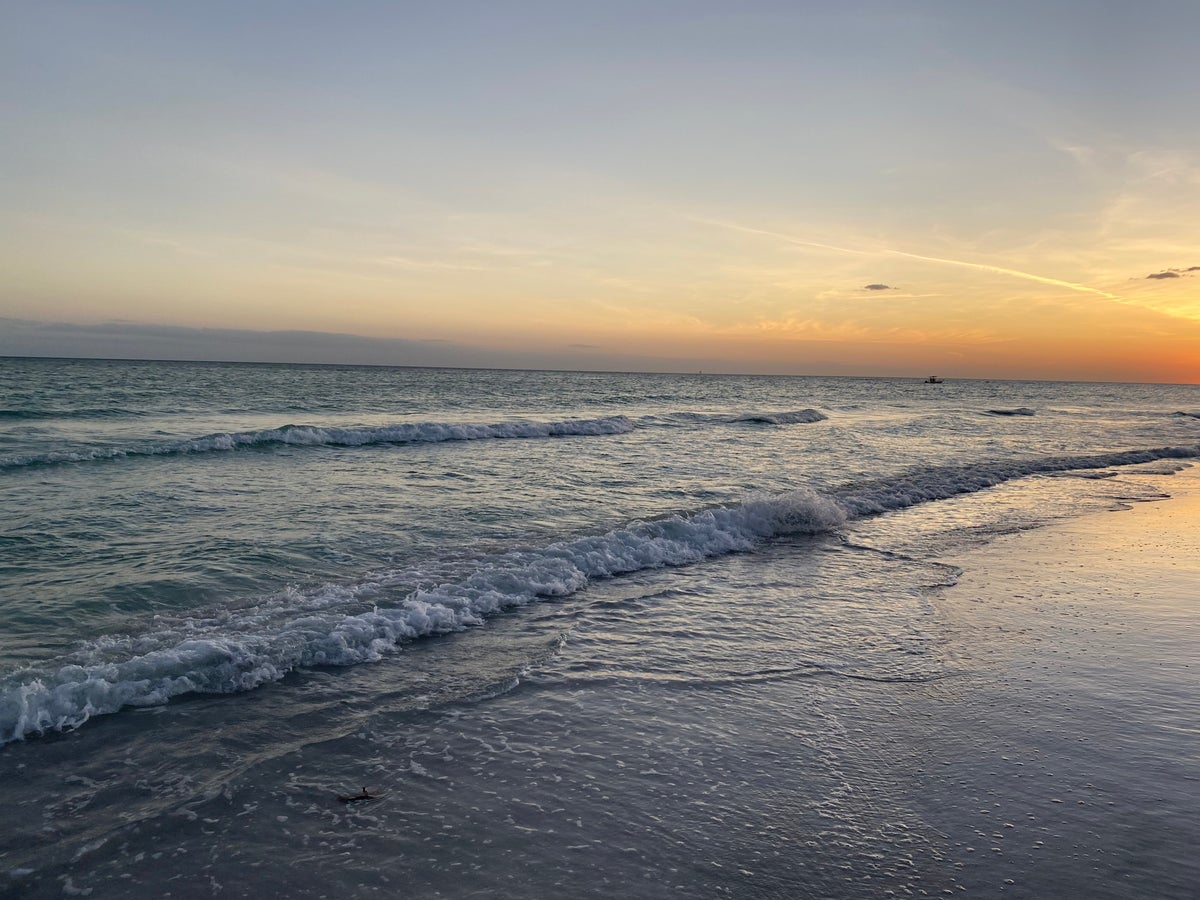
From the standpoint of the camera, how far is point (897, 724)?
5578mm

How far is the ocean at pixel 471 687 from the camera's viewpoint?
3939 millimetres

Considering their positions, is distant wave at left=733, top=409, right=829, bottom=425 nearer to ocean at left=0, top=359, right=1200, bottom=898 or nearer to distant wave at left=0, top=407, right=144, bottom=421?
ocean at left=0, top=359, right=1200, bottom=898

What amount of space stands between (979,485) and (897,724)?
15.5m

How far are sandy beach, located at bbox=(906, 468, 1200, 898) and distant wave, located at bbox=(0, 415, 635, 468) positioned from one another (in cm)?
2011

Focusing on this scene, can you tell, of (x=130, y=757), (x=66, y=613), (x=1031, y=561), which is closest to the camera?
(x=130, y=757)

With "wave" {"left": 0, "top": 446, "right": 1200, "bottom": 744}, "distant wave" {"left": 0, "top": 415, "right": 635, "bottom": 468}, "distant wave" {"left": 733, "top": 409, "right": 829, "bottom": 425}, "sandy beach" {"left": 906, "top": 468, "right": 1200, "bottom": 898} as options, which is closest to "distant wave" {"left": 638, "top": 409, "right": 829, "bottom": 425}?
"distant wave" {"left": 733, "top": 409, "right": 829, "bottom": 425}

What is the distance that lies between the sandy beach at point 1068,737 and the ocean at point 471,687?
0.50ft

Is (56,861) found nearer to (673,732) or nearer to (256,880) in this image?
(256,880)

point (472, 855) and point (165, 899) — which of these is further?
point (472, 855)

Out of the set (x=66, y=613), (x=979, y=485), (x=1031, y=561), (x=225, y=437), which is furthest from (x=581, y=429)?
(x=66, y=613)

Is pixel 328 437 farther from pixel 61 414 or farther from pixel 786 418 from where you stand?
pixel 786 418

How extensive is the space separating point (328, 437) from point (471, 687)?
21.2m

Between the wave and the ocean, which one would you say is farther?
the wave

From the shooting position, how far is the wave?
5645mm
